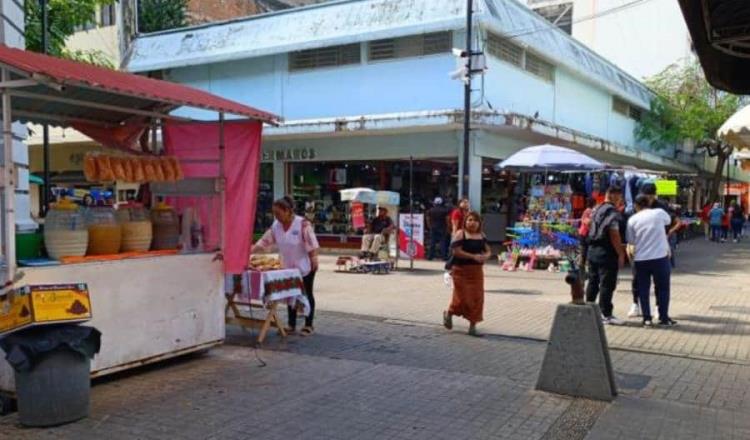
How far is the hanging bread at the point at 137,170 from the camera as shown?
6.52 meters

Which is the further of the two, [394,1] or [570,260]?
[394,1]

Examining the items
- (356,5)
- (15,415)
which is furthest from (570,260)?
(15,415)

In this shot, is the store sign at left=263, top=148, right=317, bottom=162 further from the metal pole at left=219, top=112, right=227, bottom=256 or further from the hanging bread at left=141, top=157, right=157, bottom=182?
the hanging bread at left=141, top=157, right=157, bottom=182

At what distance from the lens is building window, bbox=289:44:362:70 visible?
62.9 feet

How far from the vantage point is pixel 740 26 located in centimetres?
468

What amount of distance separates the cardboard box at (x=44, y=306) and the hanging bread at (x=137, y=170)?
1579mm

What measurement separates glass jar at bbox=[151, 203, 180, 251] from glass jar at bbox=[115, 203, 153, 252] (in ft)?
0.63

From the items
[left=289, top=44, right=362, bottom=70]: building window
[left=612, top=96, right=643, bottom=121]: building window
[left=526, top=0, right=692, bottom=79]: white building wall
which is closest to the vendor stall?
[left=289, top=44, right=362, bottom=70]: building window

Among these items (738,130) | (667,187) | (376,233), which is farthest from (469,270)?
(667,187)

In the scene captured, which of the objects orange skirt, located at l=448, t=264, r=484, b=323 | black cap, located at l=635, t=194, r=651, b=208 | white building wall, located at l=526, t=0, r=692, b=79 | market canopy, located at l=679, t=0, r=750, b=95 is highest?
white building wall, located at l=526, t=0, r=692, b=79

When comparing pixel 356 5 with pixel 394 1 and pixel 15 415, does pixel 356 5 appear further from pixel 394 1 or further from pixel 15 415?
pixel 15 415

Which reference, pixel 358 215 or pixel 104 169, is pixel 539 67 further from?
pixel 104 169

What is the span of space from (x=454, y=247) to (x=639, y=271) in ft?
8.54

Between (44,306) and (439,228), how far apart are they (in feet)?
44.9
